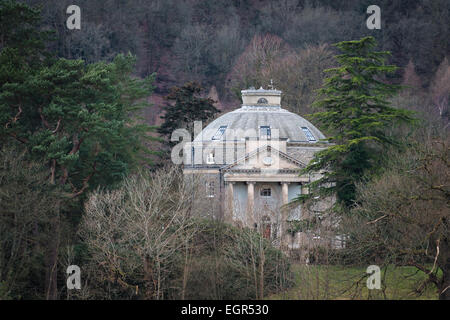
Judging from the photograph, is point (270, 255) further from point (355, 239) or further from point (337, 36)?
point (337, 36)

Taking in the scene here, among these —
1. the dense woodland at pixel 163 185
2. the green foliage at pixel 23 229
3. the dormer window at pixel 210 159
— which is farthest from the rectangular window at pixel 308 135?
the green foliage at pixel 23 229

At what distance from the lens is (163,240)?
40.9m

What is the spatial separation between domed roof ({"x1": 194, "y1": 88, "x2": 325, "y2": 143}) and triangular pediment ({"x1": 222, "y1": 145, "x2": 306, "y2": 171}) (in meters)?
4.28

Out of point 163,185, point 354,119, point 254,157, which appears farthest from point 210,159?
point 354,119

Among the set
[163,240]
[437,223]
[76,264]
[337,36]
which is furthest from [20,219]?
[337,36]

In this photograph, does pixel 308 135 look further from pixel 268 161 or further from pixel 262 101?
pixel 268 161

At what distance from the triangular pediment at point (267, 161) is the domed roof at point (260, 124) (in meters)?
4.28

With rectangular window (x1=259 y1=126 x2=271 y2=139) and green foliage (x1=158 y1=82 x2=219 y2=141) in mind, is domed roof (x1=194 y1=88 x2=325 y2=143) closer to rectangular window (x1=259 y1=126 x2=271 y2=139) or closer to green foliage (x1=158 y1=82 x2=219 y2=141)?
rectangular window (x1=259 y1=126 x2=271 y2=139)

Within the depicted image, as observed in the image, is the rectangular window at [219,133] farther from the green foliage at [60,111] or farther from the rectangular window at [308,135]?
the green foliage at [60,111]

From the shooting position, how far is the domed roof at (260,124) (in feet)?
248

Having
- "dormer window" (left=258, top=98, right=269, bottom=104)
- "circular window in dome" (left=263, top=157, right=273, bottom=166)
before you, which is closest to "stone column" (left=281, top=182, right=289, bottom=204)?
"circular window in dome" (left=263, top=157, right=273, bottom=166)

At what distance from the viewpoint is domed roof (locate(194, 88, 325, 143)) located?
7556cm

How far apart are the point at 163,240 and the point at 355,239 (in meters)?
9.45

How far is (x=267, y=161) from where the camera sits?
69.0 meters
